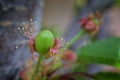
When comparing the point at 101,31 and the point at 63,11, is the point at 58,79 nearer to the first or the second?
the point at 101,31

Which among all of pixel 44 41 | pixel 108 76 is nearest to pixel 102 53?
pixel 108 76

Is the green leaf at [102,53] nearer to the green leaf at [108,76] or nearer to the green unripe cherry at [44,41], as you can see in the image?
the green leaf at [108,76]

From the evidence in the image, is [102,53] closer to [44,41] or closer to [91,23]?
[91,23]

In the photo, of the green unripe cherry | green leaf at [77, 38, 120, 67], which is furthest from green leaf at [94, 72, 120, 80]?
the green unripe cherry

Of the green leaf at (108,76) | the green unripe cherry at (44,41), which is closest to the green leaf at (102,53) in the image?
the green leaf at (108,76)

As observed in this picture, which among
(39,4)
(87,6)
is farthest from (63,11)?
(39,4)
